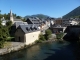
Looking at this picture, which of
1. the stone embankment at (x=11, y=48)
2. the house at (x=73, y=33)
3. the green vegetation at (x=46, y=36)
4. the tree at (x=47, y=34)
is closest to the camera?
→ the stone embankment at (x=11, y=48)

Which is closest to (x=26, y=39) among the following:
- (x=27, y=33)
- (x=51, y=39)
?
(x=27, y=33)

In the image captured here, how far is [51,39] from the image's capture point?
38531 mm

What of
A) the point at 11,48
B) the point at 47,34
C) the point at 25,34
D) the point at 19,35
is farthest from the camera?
the point at 47,34

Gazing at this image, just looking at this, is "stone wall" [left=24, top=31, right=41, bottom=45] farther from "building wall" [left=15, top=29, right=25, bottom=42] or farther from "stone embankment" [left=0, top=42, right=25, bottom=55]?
"stone embankment" [left=0, top=42, right=25, bottom=55]

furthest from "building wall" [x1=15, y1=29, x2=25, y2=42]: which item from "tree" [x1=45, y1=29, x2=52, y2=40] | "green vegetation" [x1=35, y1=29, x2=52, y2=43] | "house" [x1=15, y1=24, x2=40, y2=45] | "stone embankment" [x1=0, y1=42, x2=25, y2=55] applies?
"tree" [x1=45, y1=29, x2=52, y2=40]

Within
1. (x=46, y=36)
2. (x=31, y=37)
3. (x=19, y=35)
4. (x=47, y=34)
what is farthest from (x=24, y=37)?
(x=46, y=36)

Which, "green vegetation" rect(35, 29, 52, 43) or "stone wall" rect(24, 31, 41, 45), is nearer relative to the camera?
"stone wall" rect(24, 31, 41, 45)

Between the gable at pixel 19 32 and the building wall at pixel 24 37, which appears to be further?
the gable at pixel 19 32

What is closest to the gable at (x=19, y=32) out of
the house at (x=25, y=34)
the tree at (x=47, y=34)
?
the house at (x=25, y=34)

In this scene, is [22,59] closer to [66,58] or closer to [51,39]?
[66,58]

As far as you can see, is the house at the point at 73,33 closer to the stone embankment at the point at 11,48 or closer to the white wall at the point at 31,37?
the white wall at the point at 31,37

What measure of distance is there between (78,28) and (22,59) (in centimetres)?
2835

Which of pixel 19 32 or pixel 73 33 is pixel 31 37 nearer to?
pixel 19 32

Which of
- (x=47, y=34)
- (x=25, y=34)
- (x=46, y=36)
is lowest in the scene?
(x=46, y=36)
